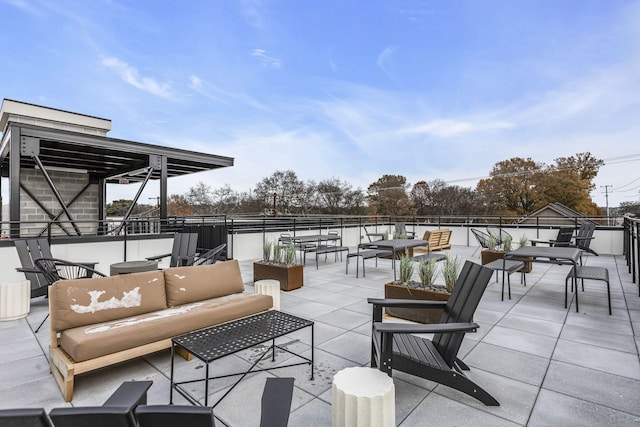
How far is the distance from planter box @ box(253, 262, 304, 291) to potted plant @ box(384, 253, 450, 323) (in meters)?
1.77

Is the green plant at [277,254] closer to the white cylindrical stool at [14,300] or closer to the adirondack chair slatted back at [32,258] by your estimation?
the adirondack chair slatted back at [32,258]

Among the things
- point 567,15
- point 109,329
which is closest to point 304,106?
point 567,15

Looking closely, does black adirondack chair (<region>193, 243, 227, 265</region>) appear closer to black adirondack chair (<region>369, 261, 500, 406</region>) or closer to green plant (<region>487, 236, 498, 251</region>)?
black adirondack chair (<region>369, 261, 500, 406</region>)

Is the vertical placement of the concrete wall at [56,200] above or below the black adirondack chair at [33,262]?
above

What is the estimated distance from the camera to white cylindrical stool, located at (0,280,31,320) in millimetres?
3914

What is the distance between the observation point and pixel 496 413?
2014 millimetres

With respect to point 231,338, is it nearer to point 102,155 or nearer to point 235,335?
point 235,335

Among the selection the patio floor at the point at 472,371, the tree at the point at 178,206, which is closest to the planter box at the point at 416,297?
the patio floor at the point at 472,371

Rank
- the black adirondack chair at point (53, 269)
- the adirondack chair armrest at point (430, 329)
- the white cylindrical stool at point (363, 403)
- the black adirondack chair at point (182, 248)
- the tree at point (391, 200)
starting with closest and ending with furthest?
the white cylindrical stool at point (363, 403) → the adirondack chair armrest at point (430, 329) → the black adirondack chair at point (53, 269) → the black adirondack chair at point (182, 248) → the tree at point (391, 200)

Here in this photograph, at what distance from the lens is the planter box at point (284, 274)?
5.27m

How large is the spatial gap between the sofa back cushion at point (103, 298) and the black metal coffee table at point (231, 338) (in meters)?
0.66

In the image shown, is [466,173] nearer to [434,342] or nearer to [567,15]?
[567,15]

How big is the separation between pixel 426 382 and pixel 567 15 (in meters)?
13.7

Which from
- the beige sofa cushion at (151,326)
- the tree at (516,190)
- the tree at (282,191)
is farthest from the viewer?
the tree at (516,190)
